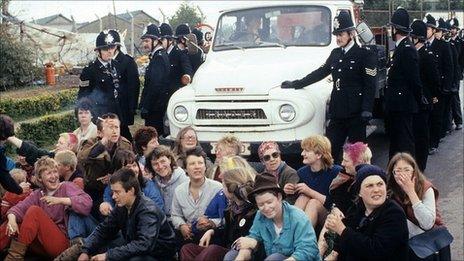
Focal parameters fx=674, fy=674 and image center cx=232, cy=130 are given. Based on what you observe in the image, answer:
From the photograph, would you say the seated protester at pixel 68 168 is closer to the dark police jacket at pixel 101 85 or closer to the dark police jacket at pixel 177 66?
the dark police jacket at pixel 101 85

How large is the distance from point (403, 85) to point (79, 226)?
4.73m

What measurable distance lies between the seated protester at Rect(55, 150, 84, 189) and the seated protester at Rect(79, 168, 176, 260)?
985mm

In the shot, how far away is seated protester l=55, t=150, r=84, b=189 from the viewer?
6512 millimetres

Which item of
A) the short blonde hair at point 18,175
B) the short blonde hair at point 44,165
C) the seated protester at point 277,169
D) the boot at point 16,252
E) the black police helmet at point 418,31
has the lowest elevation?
the boot at point 16,252

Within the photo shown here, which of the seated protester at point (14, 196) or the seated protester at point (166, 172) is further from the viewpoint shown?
the seated protester at point (14, 196)

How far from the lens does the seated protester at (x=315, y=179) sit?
5.83m

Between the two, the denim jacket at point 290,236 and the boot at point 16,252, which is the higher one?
the denim jacket at point 290,236

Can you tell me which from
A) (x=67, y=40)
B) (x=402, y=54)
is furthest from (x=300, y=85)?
(x=67, y=40)

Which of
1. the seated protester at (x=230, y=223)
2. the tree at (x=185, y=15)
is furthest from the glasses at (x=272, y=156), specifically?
the tree at (x=185, y=15)

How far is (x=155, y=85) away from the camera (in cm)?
980

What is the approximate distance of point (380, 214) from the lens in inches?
182

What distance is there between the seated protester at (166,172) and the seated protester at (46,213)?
67cm

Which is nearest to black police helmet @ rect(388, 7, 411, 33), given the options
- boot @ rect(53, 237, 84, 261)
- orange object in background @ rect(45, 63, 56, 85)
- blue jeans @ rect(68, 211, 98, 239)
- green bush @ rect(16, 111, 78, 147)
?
blue jeans @ rect(68, 211, 98, 239)

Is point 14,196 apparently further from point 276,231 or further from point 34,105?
point 34,105
